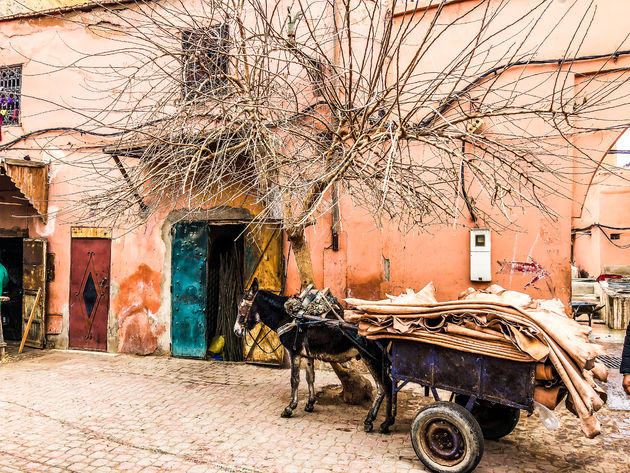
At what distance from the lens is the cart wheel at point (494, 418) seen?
4.44m

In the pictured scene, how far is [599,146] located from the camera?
6.55 metres

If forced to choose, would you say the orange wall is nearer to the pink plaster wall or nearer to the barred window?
the pink plaster wall

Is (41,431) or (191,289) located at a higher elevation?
(191,289)

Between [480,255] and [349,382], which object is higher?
[480,255]

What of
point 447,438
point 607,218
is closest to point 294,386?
point 447,438

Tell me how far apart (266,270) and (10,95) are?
6.77 m

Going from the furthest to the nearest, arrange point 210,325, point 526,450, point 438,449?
point 210,325, point 526,450, point 438,449

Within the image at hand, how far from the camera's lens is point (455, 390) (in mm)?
3861

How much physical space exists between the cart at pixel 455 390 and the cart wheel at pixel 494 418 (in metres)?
0.29

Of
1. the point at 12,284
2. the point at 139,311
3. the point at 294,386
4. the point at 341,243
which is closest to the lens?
the point at 294,386

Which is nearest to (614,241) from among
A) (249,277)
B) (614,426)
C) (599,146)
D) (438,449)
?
(599,146)

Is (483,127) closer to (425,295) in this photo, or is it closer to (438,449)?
(425,295)

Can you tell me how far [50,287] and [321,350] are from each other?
668 centimetres

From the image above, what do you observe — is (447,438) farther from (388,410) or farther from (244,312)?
(244,312)
